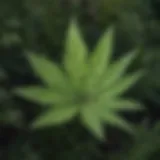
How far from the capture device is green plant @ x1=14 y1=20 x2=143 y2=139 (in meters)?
0.62

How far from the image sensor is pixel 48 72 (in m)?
0.65

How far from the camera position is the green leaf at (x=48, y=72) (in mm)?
637

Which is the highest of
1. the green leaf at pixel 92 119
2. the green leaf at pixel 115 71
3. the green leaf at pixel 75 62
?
the green leaf at pixel 75 62

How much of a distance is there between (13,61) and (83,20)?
16 cm

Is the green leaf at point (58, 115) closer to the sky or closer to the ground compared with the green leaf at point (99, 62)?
closer to the ground

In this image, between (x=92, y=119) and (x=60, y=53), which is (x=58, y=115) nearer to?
(x=92, y=119)

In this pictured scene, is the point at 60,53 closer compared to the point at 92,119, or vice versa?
the point at 92,119

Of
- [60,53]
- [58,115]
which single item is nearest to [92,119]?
[58,115]

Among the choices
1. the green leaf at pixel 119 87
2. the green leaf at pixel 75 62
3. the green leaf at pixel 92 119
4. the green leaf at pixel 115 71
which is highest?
the green leaf at pixel 75 62

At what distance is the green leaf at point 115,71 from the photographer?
64cm

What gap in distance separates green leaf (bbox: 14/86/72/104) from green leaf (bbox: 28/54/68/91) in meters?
0.01

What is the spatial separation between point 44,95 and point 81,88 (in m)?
0.05

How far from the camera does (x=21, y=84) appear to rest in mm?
716

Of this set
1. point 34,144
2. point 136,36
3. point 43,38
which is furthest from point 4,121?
point 136,36
